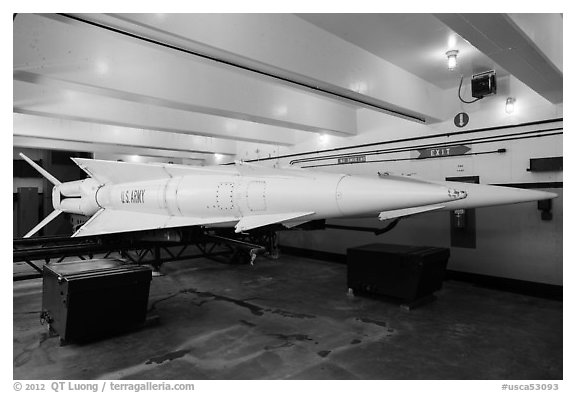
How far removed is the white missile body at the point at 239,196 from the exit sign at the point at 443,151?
8.80 ft

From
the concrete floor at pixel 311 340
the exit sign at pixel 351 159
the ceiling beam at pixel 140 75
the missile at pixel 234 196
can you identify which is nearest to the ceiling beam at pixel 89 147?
the concrete floor at pixel 311 340

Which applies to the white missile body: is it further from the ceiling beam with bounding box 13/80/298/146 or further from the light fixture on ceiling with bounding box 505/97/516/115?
the light fixture on ceiling with bounding box 505/97/516/115

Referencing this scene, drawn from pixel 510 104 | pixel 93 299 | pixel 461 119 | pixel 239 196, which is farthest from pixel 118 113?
pixel 510 104

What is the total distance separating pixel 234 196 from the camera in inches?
153

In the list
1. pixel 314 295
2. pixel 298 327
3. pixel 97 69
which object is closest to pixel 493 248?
pixel 314 295

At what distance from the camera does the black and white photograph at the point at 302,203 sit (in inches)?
139

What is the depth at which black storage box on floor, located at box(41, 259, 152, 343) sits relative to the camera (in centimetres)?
418

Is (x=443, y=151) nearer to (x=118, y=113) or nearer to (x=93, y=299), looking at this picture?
(x=118, y=113)

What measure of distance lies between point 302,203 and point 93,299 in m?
3.03

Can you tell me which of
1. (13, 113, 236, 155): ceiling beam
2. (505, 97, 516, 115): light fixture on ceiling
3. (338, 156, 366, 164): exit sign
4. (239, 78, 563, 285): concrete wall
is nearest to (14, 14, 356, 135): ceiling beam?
(338, 156, 366, 164): exit sign

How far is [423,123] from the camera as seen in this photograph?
A: 23.6 ft

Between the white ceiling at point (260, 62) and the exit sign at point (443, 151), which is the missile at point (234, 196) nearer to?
the white ceiling at point (260, 62)

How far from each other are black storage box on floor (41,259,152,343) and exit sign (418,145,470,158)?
605 cm

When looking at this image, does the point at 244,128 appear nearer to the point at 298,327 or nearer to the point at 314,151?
the point at 314,151
